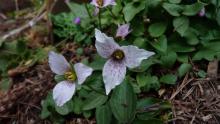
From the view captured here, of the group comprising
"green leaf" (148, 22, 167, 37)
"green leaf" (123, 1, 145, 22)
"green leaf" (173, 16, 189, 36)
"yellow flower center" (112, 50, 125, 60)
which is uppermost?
"yellow flower center" (112, 50, 125, 60)

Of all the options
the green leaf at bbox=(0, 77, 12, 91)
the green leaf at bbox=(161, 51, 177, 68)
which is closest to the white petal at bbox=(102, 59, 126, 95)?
→ the green leaf at bbox=(161, 51, 177, 68)

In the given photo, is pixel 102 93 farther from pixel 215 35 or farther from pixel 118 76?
pixel 215 35

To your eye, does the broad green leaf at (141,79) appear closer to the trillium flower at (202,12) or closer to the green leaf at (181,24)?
the green leaf at (181,24)

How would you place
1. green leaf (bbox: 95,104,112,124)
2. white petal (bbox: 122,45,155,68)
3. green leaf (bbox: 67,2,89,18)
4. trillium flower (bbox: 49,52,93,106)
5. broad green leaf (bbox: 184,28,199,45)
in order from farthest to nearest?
1. green leaf (bbox: 67,2,89,18)
2. broad green leaf (bbox: 184,28,199,45)
3. green leaf (bbox: 95,104,112,124)
4. trillium flower (bbox: 49,52,93,106)
5. white petal (bbox: 122,45,155,68)

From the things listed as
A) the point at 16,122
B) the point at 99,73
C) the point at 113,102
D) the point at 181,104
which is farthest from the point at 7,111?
the point at 181,104

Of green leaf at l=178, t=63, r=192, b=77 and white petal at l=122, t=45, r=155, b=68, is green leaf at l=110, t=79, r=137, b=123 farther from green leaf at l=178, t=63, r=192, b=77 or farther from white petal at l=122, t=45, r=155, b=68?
green leaf at l=178, t=63, r=192, b=77
